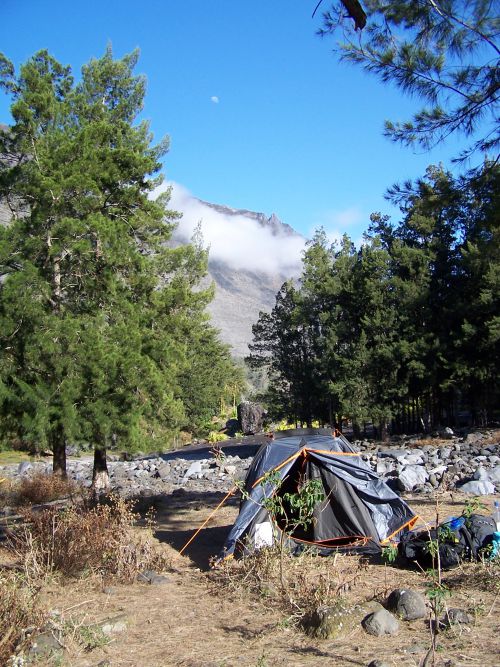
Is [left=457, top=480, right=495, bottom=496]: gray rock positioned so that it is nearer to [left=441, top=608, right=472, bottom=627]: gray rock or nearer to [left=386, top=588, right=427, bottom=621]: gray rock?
[left=386, top=588, right=427, bottom=621]: gray rock

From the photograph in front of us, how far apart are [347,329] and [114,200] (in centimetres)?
1782

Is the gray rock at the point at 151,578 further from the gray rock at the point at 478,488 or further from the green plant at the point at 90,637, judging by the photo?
the gray rock at the point at 478,488

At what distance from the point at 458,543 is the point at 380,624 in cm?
195

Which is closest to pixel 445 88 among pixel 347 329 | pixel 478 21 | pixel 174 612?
pixel 478 21

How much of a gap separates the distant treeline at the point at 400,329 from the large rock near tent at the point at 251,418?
1303 cm

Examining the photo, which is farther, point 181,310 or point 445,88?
point 181,310

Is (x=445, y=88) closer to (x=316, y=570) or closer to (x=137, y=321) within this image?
(x=316, y=570)

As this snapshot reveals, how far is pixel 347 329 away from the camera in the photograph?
2938 centimetres

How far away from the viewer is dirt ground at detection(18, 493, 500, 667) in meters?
4.71

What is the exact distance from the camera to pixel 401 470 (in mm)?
14852

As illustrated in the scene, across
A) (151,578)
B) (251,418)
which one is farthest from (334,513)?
(251,418)

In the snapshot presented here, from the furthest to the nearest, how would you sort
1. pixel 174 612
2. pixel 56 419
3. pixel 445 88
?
pixel 56 419 → pixel 445 88 → pixel 174 612

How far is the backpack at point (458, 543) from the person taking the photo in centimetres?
664

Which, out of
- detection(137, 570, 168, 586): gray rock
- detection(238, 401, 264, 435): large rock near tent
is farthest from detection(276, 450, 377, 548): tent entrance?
detection(238, 401, 264, 435): large rock near tent
